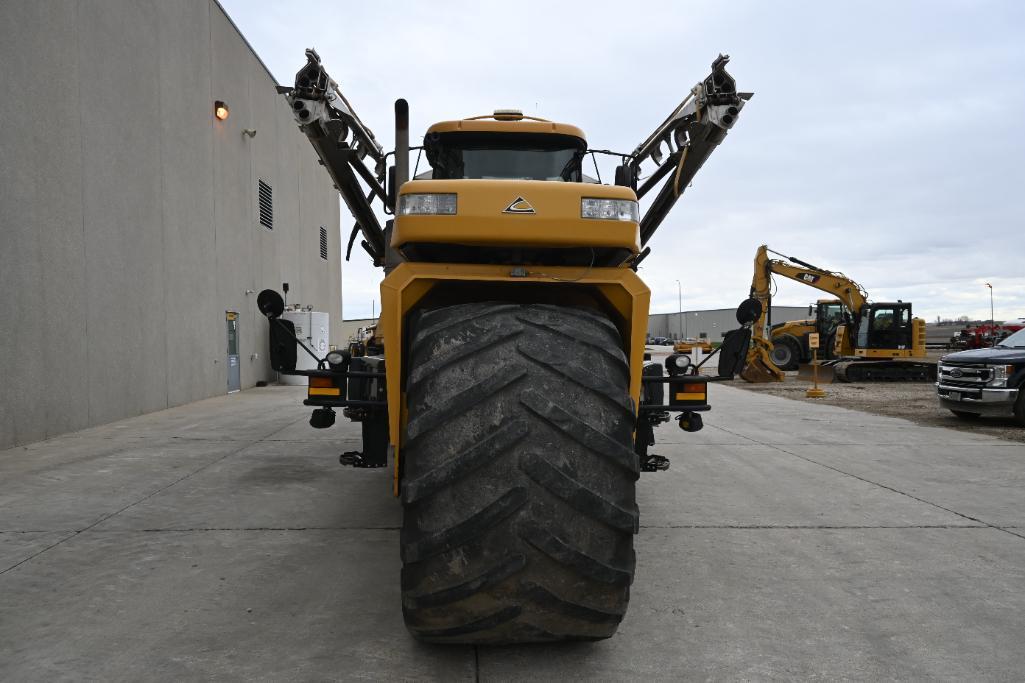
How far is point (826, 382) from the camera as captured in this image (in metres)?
22.2

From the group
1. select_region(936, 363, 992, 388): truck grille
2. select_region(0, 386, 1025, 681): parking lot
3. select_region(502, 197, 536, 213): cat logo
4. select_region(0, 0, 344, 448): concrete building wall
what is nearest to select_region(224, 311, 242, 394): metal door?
select_region(0, 0, 344, 448): concrete building wall

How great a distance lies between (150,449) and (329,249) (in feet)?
67.4

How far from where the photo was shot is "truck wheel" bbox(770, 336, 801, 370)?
1006 inches

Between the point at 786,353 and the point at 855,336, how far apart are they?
3241 millimetres

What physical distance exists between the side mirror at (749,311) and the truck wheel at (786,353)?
22688 mm

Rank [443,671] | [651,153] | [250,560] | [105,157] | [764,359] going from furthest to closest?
[764,359], [105,157], [651,153], [250,560], [443,671]

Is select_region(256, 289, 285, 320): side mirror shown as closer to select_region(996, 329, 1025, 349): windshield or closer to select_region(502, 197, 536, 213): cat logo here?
select_region(502, 197, 536, 213): cat logo

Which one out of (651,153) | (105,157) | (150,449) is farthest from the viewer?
(105,157)

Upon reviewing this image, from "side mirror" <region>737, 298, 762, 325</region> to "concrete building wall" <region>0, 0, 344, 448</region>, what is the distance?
8987 mm

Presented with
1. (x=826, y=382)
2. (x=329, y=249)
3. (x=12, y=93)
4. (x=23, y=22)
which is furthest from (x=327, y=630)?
(x=329, y=249)

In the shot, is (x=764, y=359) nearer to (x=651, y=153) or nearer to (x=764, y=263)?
(x=764, y=263)

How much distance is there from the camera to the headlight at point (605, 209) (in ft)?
10.5

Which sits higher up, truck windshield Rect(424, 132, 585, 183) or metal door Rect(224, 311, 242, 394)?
truck windshield Rect(424, 132, 585, 183)

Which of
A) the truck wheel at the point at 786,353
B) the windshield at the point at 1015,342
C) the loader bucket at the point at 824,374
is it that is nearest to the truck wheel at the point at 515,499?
the windshield at the point at 1015,342
